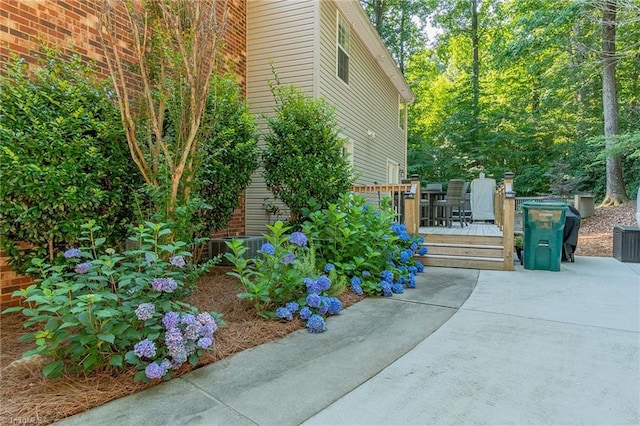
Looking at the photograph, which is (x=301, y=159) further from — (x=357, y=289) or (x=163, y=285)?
(x=163, y=285)

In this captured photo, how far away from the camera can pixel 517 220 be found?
10.5m

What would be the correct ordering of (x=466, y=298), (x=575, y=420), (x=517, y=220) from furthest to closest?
1. (x=517, y=220)
2. (x=466, y=298)
3. (x=575, y=420)

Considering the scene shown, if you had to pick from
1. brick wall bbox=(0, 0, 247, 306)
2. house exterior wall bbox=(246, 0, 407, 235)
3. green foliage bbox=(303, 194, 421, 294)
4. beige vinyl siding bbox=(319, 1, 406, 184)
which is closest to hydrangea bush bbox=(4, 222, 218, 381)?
brick wall bbox=(0, 0, 247, 306)

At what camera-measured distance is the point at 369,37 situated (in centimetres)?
871

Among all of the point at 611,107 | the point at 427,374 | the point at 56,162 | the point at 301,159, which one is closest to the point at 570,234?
the point at 301,159

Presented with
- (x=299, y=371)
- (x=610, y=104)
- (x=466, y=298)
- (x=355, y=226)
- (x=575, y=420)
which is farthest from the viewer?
(x=610, y=104)

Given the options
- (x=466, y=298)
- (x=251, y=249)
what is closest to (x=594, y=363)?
(x=466, y=298)

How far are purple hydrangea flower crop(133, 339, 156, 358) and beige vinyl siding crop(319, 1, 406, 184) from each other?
3.96 meters

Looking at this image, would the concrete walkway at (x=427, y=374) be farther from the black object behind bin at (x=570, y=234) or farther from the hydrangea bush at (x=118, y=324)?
the black object behind bin at (x=570, y=234)

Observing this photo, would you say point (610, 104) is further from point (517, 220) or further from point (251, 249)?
point (251, 249)

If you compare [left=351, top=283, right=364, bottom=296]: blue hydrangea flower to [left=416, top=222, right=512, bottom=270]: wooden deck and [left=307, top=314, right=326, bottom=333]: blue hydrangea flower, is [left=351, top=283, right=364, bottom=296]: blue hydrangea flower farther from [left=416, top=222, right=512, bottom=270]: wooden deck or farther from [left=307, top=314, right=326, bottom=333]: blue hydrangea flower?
[left=416, top=222, right=512, bottom=270]: wooden deck

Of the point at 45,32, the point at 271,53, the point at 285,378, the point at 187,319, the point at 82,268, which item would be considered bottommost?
the point at 285,378

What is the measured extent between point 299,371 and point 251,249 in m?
3.42

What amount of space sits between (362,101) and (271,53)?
3.03m
